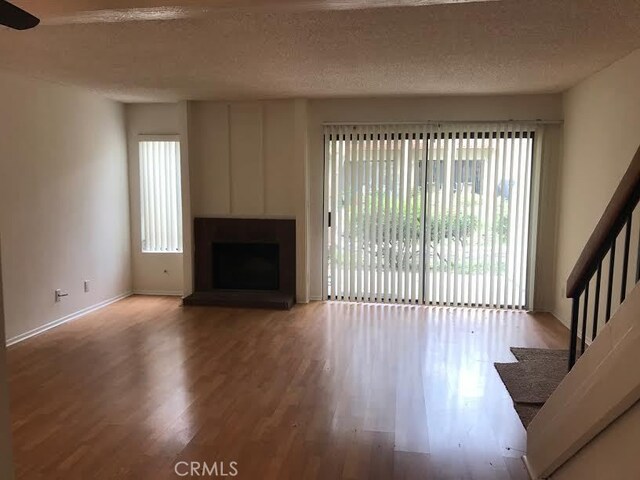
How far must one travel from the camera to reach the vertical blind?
5625 mm

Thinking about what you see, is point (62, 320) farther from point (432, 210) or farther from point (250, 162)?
point (432, 210)

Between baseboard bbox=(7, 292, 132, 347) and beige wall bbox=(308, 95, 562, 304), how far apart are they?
2.44 m

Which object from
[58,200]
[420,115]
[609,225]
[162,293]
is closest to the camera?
[609,225]

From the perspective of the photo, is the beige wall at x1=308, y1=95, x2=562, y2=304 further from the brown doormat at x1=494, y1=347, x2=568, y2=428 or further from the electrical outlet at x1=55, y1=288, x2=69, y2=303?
the electrical outlet at x1=55, y1=288, x2=69, y2=303

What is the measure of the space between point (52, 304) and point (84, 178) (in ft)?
4.61

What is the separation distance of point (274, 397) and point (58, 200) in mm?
3264

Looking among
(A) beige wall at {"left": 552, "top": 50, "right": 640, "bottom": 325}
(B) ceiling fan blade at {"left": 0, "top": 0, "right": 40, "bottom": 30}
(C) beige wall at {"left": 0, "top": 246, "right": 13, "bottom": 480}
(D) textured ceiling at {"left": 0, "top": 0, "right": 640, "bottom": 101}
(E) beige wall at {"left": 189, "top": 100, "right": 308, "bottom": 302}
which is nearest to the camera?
(C) beige wall at {"left": 0, "top": 246, "right": 13, "bottom": 480}

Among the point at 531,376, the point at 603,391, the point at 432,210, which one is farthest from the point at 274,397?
the point at 432,210

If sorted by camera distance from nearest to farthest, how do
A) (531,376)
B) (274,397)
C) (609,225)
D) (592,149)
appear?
(609,225) < (274,397) < (531,376) < (592,149)

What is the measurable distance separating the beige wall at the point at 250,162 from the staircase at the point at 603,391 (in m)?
4.07

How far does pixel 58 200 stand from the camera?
5109mm

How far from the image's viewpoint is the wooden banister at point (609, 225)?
5.72ft

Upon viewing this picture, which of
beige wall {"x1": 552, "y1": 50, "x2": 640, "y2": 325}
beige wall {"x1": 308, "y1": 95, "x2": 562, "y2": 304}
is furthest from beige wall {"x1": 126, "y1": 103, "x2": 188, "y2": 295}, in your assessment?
beige wall {"x1": 552, "y1": 50, "x2": 640, "y2": 325}

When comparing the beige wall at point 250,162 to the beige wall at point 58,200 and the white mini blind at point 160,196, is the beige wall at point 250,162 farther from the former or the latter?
the beige wall at point 58,200
